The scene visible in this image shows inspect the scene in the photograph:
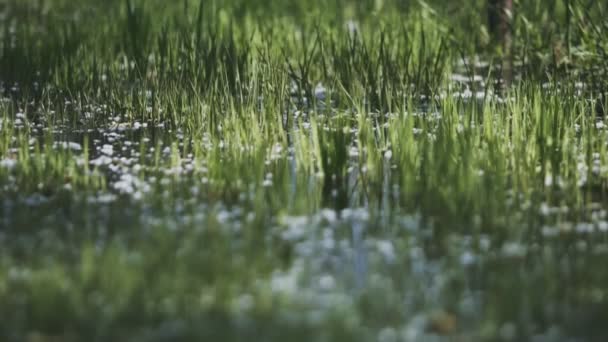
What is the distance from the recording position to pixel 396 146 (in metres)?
4.66

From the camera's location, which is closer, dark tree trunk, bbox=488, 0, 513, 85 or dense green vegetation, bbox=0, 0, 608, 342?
dense green vegetation, bbox=0, 0, 608, 342

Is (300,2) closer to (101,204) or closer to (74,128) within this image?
(74,128)

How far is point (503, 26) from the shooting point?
6.81m

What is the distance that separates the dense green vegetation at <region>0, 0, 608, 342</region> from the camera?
3.05 meters

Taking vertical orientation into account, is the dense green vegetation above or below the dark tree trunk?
below

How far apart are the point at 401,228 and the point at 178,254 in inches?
31.4

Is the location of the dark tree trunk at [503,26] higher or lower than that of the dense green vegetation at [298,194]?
higher

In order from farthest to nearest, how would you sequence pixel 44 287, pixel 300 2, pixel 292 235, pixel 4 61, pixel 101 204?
pixel 300 2 < pixel 4 61 < pixel 101 204 < pixel 292 235 < pixel 44 287

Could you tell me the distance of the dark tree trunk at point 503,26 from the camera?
6.59m

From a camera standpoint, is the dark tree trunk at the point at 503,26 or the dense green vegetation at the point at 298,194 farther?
the dark tree trunk at the point at 503,26

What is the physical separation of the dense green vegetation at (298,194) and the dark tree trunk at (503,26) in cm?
5

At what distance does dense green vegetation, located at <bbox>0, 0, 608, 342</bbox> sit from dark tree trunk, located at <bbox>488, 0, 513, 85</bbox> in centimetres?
5

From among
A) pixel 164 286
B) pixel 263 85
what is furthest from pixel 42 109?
pixel 164 286

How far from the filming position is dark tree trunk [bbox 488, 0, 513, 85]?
659 centimetres
